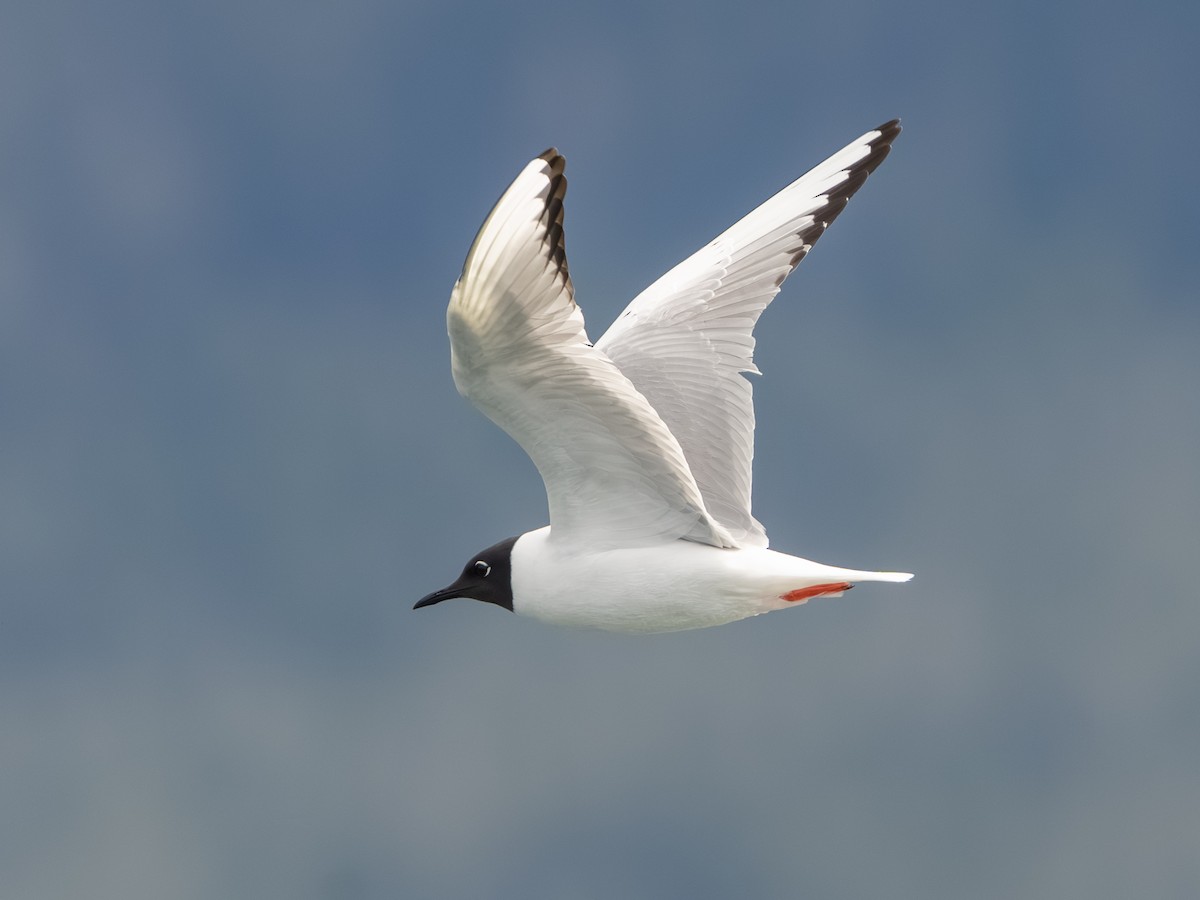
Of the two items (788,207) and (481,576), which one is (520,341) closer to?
(481,576)

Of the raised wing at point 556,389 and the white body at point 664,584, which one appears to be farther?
the white body at point 664,584

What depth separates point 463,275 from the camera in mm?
6199

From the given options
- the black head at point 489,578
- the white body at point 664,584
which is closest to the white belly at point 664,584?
the white body at point 664,584

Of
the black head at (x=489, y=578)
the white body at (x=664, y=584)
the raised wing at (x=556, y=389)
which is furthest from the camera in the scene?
the black head at (x=489, y=578)

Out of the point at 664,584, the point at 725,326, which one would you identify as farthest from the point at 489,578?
the point at 725,326

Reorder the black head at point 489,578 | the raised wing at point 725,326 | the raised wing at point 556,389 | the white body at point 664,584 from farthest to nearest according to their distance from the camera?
the raised wing at point 725,326 → the black head at point 489,578 → the white body at point 664,584 → the raised wing at point 556,389

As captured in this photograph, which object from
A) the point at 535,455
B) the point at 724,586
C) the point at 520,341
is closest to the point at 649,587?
the point at 724,586

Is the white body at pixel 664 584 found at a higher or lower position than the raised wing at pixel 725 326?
lower

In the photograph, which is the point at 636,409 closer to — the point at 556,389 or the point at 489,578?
the point at 556,389

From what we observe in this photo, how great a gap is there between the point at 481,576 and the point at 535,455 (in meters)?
1.13

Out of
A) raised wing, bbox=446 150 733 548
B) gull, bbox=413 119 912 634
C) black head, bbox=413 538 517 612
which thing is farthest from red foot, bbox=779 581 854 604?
black head, bbox=413 538 517 612

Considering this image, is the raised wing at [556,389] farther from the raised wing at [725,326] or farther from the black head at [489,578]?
the raised wing at [725,326]

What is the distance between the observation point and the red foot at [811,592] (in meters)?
7.55

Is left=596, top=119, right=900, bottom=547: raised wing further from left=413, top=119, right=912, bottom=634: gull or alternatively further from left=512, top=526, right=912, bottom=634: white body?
left=512, top=526, right=912, bottom=634: white body
